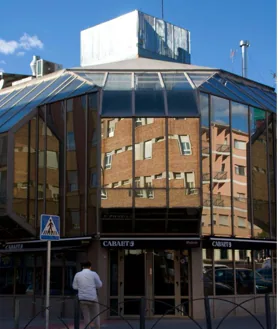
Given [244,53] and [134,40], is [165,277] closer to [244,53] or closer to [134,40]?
[134,40]

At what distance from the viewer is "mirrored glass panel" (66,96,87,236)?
21.1 m

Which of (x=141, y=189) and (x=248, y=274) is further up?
(x=141, y=189)

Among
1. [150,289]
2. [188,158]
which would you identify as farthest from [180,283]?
[188,158]

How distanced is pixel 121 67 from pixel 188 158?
5657 mm

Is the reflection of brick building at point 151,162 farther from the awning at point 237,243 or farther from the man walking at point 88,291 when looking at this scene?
the man walking at point 88,291

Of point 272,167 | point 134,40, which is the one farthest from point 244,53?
point 272,167

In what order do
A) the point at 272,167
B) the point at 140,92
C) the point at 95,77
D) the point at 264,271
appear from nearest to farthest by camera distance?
the point at 140,92 → the point at 264,271 → the point at 95,77 → the point at 272,167

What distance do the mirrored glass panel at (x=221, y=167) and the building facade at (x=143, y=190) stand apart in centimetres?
5

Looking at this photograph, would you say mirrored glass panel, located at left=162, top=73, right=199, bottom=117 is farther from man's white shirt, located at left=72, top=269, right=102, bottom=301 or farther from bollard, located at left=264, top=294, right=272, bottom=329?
bollard, located at left=264, top=294, right=272, bottom=329

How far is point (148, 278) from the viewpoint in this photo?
808 inches

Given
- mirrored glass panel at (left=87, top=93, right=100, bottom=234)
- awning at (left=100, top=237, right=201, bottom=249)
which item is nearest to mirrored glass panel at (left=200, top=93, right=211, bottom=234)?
awning at (left=100, top=237, right=201, bottom=249)

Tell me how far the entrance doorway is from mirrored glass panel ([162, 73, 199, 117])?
4.80 meters

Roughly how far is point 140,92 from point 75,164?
350 centimetres

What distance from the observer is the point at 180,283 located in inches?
810
